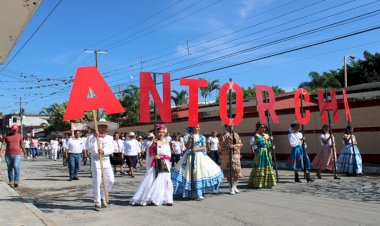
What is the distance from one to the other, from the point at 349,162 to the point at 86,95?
9503 mm

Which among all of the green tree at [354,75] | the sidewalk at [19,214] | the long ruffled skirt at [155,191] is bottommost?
the sidewalk at [19,214]

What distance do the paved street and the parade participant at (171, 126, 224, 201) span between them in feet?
1.04

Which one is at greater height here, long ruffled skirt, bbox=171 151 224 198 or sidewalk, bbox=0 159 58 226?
long ruffled skirt, bbox=171 151 224 198

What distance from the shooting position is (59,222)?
7.49 m

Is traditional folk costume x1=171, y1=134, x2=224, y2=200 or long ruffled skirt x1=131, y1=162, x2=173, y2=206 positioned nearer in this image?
long ruffled skirt x1=131, y1=162, x2=173, y2=206

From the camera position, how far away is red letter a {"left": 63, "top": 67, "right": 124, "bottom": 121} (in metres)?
8.64

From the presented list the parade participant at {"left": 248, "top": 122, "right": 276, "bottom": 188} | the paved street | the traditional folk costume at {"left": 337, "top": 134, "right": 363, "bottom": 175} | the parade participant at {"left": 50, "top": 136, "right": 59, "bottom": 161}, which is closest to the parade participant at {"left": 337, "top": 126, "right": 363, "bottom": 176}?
the traditional folk costume at {"left": 337, "top": 134, "right": 363, "bottom": 175}

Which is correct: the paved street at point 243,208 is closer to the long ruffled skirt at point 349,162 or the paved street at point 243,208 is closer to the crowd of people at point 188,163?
the crowd of people at point 188,163

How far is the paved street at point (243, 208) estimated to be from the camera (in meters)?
7.21

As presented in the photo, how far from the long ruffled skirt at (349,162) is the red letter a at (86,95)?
8.80 m

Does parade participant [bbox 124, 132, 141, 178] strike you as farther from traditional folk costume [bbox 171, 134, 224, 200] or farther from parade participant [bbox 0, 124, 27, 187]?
traditional folk costume [bbox 171, 134, 224, 200]

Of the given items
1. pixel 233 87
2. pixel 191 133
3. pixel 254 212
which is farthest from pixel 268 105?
pixel 254 212

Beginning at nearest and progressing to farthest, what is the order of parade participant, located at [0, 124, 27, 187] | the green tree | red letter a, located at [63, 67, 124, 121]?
red letter a, located at [63, 67, 124, 121]
parade participant, located at [0, 124, 27, 187]
the green tree

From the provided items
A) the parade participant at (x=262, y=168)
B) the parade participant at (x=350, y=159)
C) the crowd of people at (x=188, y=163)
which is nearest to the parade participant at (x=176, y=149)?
the crowd of people at (x=188, y=163)
